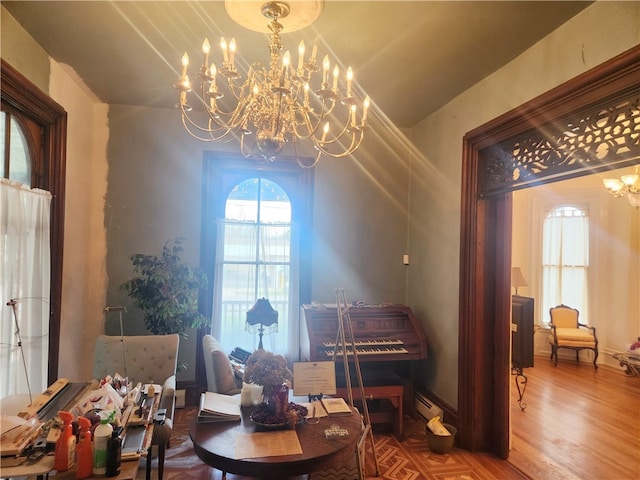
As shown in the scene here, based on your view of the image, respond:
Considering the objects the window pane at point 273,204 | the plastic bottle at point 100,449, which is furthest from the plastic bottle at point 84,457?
the window pane at point 273,204

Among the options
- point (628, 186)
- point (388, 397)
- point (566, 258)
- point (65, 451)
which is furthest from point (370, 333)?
point (566, 258)

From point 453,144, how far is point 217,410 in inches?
112

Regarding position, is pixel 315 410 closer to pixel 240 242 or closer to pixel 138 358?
pixel 138 358

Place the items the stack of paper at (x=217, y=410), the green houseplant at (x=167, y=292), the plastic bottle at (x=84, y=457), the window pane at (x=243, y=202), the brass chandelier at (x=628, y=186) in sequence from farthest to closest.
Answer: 1. the brass chandelier at (x=628, y=186)
2. the window pane at (x=243, y=202)
3. the green houseplant at (x=167, y=292)
4. the stack of paper at (x=217, y=410)
5. the plastic bottle at (x=84, y=457)

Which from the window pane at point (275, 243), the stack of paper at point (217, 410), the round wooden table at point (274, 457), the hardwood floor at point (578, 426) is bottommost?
the hardwood floor at point (578, 426)

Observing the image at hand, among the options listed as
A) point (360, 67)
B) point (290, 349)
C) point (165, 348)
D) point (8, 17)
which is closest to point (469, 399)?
point (290, 349)

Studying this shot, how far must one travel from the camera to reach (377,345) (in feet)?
11.8

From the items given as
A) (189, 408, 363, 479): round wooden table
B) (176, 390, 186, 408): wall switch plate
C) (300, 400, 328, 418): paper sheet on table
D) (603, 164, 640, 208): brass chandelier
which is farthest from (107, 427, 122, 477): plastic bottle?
(603, 164, 640, 208): brass chandelier

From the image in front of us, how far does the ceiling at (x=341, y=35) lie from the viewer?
7.25ft

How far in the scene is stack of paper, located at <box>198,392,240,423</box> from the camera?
7.04ft

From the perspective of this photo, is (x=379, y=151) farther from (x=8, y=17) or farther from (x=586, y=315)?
(x=586, y=315)

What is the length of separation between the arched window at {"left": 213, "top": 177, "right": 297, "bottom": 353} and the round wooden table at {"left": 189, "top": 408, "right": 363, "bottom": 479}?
193cm

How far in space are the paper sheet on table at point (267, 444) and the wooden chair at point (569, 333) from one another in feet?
17.5

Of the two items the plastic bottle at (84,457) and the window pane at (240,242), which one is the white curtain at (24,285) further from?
the window pane at (240,242)
